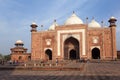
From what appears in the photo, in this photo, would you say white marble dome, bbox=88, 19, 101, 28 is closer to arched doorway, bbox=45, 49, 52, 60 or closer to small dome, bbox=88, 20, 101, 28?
small dome, bbox=88, 20, 101, 28

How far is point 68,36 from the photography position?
1251 inches

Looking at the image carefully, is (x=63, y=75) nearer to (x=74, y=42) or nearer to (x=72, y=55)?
(x=74, y=42)

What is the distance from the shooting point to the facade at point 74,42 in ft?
99.2

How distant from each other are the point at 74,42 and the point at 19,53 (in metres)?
9.33

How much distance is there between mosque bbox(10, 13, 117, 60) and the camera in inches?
1191

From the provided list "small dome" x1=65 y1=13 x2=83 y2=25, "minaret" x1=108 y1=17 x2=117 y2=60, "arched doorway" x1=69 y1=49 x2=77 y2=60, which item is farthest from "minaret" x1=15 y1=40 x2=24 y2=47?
"minaret" x1=108 y1=17 x2=117 y2=60

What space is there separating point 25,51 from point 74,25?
38.1 feet

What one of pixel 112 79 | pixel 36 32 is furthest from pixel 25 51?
pixel 112 79

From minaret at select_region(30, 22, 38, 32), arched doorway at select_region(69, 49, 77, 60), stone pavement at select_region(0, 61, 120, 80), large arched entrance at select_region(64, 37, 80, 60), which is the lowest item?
stone pavement at select_region(0, 61, 120, 80)

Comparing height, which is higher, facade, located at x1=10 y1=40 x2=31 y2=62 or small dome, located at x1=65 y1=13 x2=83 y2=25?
small dome, located at x1=65 y1=13 x2=83 y2=25

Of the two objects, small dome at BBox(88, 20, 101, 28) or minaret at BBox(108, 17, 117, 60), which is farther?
small dome at BBox(88, 20, 101, 28)

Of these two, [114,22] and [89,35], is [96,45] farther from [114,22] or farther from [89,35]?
[114,22]

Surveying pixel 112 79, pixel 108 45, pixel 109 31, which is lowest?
pixel 112 79

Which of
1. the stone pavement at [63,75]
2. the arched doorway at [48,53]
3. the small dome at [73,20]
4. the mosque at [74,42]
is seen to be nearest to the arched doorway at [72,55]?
the mosque at [74,42]
